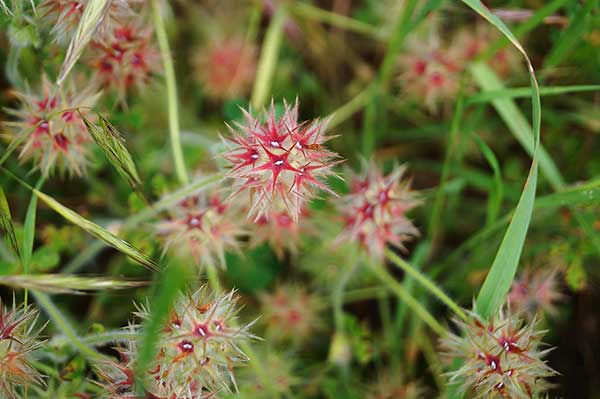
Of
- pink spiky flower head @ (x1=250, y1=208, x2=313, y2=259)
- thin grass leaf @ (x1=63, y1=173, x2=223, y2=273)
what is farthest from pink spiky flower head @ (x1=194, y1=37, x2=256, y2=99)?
thin grass leaf @ (x1=63, y1=173, x2=223, y2=273)

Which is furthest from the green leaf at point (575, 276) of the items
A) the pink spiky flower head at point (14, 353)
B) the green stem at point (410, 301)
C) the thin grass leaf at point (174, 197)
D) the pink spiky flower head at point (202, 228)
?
the pink spiky flower head at point (14, 353)

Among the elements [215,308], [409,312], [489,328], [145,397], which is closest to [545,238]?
[409,312]

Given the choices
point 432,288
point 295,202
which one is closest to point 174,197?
point 295,202

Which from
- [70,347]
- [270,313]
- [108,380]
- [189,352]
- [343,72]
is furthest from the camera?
[343,72]

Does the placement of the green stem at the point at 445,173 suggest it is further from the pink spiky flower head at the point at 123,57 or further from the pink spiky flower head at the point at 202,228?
the pink spiky flower head at the point at 123,57

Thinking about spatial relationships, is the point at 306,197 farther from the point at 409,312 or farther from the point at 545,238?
the point at 545,238

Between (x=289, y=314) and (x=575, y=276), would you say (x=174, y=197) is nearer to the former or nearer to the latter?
(x=289, y=314)
